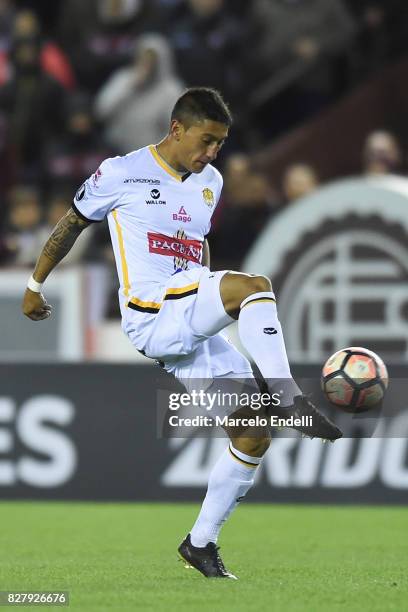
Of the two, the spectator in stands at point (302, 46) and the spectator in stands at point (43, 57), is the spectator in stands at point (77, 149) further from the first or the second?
the spectator in stands at point (302, 46)

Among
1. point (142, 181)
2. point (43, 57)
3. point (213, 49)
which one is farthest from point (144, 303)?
point (43, 57)

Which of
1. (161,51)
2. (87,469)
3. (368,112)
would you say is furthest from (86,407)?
(368,112)

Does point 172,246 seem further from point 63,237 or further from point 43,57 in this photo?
point 43,57

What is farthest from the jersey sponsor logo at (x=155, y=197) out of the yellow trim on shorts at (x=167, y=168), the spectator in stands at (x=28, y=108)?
the spectator in stands at (x=28, y=108)

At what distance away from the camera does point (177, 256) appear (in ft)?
23.0

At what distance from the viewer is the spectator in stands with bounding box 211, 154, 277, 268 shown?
13.2 m

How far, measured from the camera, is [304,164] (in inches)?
591

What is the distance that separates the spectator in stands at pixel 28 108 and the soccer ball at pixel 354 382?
8544 mm

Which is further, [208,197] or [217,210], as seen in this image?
[217,210]

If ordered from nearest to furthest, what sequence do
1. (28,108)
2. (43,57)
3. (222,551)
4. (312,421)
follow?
(312,421)
(222,551)
(28,108)
(43,57)

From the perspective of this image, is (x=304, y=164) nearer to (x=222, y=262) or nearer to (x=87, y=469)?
(x=222, y=262)

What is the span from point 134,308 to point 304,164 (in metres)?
8.29

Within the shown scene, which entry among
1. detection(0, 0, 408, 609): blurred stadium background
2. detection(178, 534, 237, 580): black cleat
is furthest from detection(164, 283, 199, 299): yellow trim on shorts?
detection(0, 0, 408, 609): blurred stadium background

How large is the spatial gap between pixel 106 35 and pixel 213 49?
1.48m
